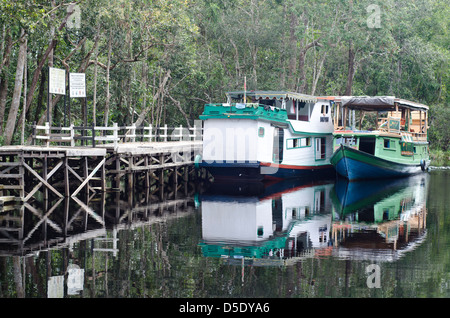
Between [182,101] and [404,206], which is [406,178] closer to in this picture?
[404,206]

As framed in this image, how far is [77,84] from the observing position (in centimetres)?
2275

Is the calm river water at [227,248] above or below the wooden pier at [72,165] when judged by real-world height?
below

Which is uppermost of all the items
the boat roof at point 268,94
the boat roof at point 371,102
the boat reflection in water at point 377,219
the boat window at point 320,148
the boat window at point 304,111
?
the boat roof at point 268,94

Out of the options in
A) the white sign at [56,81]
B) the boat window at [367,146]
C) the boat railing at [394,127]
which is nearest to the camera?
the white sign at [56,81]

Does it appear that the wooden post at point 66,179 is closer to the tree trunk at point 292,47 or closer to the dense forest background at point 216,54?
the dense forest background at point 216,54

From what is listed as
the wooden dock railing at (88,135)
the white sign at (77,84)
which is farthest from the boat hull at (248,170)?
the white sign at (77,84)

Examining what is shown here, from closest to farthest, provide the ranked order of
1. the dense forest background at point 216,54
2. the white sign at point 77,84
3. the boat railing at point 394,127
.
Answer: the white sign at point 77,84
the dense forest background at point 216,54
the boat railing at point 394,127

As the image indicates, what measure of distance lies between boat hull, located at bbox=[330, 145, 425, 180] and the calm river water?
5644mm

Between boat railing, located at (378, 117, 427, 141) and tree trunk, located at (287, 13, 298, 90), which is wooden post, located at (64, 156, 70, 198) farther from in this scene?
tree trunk, located at (287, 13, 298, 90)

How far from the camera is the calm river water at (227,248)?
36.1 feet

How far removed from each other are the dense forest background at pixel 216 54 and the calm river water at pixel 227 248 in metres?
7.48

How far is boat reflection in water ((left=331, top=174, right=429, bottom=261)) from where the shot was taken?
14.7 m

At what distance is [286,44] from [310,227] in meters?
28.1

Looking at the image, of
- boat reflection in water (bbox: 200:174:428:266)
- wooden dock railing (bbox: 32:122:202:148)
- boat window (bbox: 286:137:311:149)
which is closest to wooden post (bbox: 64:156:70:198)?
wooden dock railing (bbox: 32:122:202:148)
